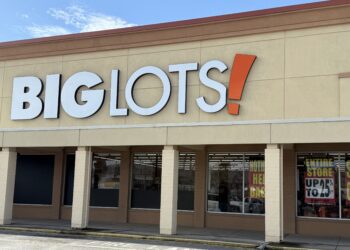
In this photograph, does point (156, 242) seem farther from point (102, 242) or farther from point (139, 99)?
point (139, 99)

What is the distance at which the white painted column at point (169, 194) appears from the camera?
1836 cm

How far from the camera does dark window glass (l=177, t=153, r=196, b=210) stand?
21.8m

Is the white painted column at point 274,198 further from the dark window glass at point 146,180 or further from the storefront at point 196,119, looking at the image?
the dark window glass at point 146,180

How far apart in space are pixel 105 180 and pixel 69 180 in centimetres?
211

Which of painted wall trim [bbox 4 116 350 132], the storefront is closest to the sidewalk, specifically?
the storefront

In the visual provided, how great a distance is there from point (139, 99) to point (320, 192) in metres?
8.13

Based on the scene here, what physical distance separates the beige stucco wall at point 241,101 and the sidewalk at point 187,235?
3.45 metres

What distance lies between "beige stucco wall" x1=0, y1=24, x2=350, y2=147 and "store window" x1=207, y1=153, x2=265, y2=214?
3.35 m

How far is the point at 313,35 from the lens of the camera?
57.1 feet

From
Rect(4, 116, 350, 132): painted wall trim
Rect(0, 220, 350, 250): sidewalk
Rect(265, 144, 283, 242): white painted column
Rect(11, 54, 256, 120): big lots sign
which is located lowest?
Rect(0, 220, 350, 250): sidewalk

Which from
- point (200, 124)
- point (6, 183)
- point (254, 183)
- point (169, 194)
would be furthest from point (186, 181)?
point (6, 183)

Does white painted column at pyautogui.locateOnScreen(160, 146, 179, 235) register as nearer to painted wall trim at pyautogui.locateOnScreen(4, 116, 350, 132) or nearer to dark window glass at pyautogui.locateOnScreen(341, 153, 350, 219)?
painted wall trim at pyautogui.locateOnScreen(4, 116, 350, 132)

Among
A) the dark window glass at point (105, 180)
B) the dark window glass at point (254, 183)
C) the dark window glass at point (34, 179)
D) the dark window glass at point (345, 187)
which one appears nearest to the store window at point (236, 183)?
the dark window glass at point (254, 183)

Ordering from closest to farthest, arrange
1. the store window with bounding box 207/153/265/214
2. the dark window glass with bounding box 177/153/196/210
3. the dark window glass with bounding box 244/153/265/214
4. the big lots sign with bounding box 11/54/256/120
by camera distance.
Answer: the big lots sign with bounding box 11/54/256/120, the dark window glass with bounding box 244/153/265/214, the store window with bounding box 207/153/265/214, the dark window glass with bounding box 177/153/196/210
